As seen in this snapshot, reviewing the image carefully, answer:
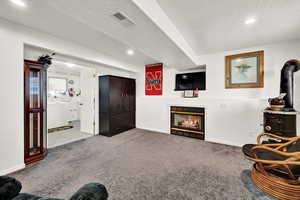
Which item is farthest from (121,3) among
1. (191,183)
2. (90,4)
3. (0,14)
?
(191,183)

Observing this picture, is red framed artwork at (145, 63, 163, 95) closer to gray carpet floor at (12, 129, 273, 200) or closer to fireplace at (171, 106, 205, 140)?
fireplace at (171, 106, 205, 140)

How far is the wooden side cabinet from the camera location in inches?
82.1

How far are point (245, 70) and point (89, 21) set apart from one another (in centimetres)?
373

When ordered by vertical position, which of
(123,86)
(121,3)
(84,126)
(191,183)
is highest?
(121,3)

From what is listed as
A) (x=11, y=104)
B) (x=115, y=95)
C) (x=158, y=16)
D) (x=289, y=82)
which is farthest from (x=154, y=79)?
(x=11, y=104)

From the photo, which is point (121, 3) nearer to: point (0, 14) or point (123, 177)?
point (0, 14)

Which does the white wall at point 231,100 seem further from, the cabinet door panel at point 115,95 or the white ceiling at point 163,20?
the cabinet door panel at point 115,95

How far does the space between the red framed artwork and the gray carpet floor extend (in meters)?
2.27

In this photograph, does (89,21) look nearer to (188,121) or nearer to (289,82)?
(289,82)

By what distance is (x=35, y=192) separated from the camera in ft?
5.05

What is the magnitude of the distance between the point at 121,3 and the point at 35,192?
2.56m

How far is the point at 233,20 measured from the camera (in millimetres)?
1984

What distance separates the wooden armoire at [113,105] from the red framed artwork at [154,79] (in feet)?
2.67

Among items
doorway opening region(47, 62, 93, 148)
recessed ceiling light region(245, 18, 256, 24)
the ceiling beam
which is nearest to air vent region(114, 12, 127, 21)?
the ceiling beam
